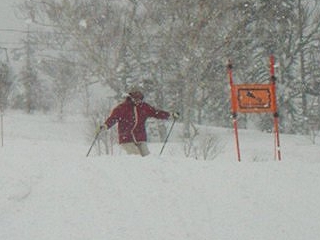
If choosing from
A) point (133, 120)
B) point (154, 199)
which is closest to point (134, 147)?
point (133, 120)

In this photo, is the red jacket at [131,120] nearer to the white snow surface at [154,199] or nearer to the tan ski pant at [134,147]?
the tan ski pant at [134,147]

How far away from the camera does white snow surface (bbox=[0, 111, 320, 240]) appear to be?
5.66m

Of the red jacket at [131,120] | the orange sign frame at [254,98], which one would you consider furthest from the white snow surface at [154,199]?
the orange sign frame at [254,98]

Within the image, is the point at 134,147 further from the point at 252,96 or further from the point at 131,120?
the point at 252,96

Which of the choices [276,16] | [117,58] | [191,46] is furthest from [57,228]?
[276,16]

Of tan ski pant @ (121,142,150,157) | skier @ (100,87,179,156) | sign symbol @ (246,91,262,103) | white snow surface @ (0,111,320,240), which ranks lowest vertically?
white snow surface @ (0,111,320,240)

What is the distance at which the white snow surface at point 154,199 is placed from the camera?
5664 mm

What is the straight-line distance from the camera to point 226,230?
5.75 metres

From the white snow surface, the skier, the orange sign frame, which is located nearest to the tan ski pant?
the skier

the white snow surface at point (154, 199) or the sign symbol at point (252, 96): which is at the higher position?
the sign symbol at point (252, 96)

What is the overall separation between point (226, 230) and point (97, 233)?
120cm

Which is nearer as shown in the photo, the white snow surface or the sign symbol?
the white snow surface

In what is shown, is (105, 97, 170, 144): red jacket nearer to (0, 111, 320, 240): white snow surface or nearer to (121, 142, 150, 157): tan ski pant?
(121, 142, 150, 157): tan ski pant

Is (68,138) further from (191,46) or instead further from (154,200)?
(154,200)
